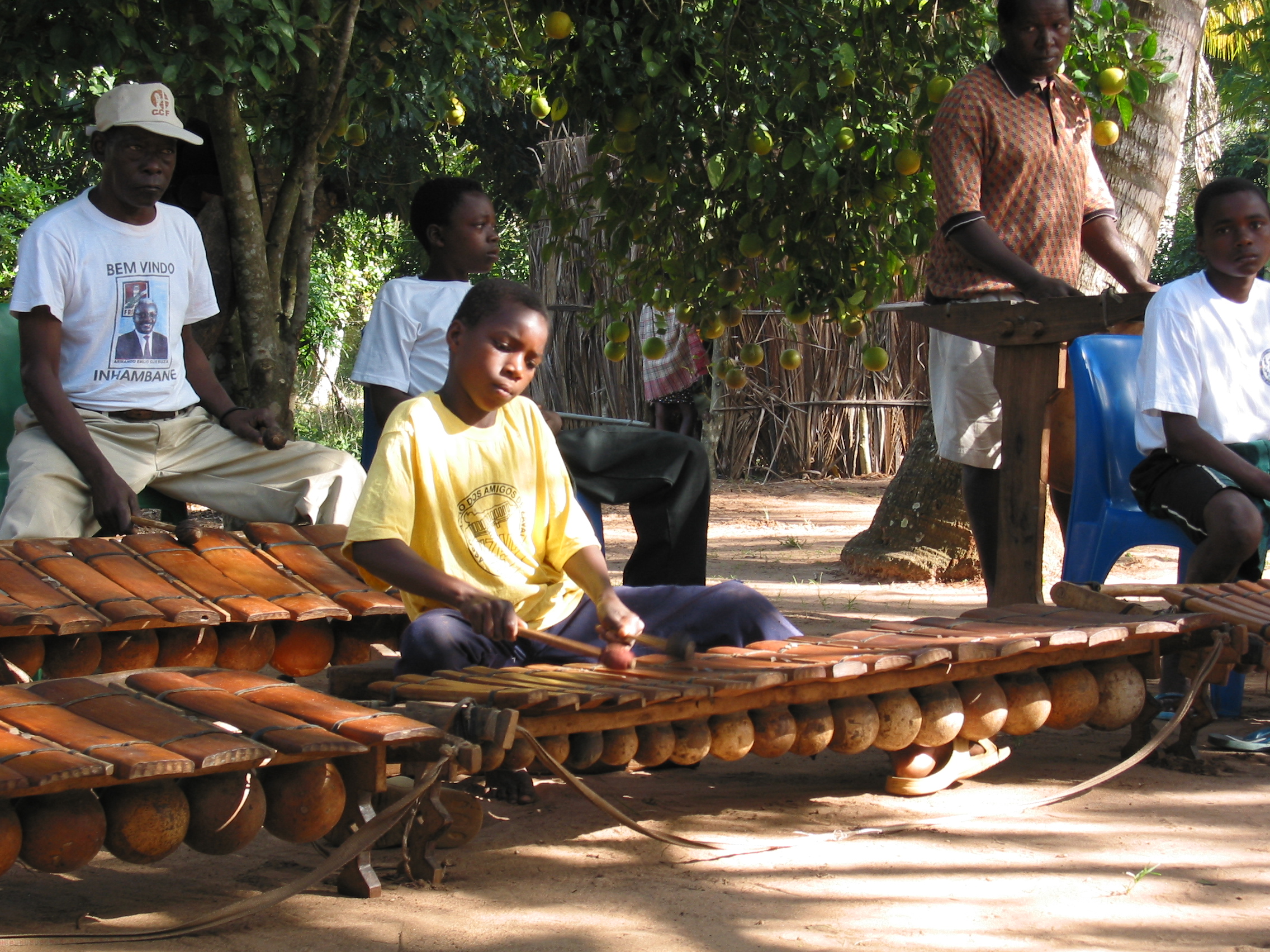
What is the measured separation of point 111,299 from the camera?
3.81 m

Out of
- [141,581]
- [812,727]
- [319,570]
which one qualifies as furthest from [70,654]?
[812,727]

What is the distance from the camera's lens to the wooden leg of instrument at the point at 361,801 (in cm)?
212

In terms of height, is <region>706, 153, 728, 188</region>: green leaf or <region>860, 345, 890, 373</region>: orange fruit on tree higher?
<region>706, 153, 728, 188</region>: green leaf

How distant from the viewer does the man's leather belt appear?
382 centimetres

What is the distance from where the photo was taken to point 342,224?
1192 cm

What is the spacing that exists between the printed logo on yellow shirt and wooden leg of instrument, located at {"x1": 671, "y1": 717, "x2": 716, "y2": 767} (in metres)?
0.58

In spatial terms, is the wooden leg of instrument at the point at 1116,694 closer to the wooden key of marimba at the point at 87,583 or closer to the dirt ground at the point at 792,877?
the dirt ground at the point at 792,877

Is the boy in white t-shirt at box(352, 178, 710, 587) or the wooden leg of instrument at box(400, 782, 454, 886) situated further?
the boy in white t-shirt at box(352, 178, 710, 587)

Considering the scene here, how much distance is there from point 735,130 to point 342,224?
29.1 ft

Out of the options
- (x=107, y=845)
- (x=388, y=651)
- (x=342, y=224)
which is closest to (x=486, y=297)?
(x=388, y=651)

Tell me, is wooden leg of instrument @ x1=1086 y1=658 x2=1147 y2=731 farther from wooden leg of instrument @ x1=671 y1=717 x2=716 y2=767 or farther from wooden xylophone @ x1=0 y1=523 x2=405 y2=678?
wooden xylophone @ x1=0 y1=523 x2=405 y2=678

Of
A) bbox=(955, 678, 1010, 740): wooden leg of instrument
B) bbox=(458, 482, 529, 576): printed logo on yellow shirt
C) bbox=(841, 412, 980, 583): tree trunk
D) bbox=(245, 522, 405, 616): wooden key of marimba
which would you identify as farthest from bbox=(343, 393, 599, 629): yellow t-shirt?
bbox=(841, 412, 980, 583): tree trunk

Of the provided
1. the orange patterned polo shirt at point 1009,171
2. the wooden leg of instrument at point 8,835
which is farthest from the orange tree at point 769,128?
the wooden leg of instrument at point 8,835

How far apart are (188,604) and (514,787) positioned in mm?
827
